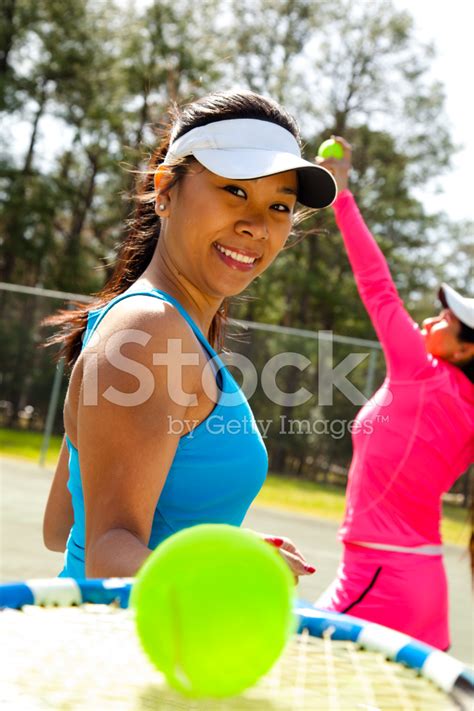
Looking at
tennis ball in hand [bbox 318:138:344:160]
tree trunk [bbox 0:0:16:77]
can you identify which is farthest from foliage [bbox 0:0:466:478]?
tennis ball in hand [bbox 318:138:344:160]

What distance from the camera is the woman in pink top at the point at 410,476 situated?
9.81 ft

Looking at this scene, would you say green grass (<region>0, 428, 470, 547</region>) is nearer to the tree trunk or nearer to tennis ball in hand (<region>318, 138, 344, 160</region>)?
tennis ball in hand (<region>318, 138, 344, 160</region>)

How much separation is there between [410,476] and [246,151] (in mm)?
1625

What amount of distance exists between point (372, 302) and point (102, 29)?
24711 millimetres

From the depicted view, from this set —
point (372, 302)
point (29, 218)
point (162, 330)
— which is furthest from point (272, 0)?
point (162, 330)

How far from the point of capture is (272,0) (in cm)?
2655

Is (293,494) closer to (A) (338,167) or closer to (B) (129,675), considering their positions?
(A) (338,167)

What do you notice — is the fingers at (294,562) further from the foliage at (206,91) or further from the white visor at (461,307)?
the foliage at (206,91)

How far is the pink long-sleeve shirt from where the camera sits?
3.06 m

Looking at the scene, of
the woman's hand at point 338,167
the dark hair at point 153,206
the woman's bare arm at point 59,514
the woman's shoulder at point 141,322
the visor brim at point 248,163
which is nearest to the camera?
the woman's shoulder at point 141,322

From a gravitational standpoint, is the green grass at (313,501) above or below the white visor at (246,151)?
below

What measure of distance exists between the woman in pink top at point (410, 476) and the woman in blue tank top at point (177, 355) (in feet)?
3.62

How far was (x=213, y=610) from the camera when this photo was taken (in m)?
0.89

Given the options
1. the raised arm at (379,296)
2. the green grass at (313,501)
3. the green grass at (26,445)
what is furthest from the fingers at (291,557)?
the green grass at (26,445)
